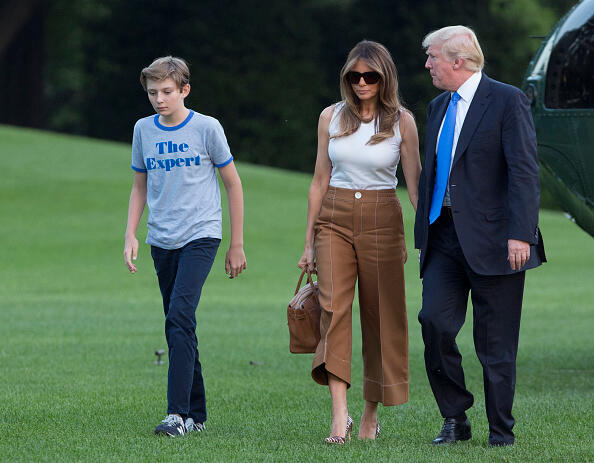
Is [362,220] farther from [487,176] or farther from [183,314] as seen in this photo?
[183,314]

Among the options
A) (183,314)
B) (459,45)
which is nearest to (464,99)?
(459,45)

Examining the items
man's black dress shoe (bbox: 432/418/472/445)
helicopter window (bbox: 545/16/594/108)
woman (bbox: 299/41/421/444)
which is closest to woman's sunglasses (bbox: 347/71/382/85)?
woman (bbox: 299/41/421/444)

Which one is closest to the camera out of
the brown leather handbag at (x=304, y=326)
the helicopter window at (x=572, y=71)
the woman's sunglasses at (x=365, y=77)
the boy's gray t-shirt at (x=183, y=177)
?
the woman's sunglasses at (x=365, y=77)

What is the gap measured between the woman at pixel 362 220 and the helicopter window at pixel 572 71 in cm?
237

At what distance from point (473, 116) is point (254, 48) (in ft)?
138

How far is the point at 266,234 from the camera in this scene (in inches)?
922

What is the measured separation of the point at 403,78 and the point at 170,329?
40.8m

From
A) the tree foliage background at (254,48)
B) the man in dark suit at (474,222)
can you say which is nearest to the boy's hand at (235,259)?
the man in dark suit at (474,222)

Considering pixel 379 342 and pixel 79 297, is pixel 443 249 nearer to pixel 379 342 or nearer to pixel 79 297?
pixel 379 342

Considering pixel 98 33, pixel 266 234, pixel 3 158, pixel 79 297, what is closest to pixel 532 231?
pixel 79 297

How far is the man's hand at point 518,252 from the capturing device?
522 cm

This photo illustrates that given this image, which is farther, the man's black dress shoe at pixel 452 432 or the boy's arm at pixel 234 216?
the boy's arm at pixel 234 216

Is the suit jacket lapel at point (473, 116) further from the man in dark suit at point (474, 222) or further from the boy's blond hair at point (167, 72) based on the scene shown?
the boy's blond hair at point (167, 72)

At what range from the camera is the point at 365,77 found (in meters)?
5.58
